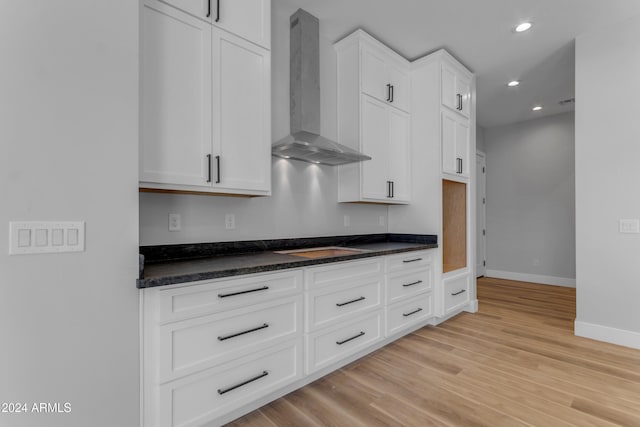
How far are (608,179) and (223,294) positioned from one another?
3.51 metres

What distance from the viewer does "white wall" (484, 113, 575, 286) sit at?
16.9 feet

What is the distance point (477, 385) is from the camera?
2.11 m

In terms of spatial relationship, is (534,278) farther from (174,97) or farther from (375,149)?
(174,97)

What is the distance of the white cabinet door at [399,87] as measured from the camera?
3.25 metres

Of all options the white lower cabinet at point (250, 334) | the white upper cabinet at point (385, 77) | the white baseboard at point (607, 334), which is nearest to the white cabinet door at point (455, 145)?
the white upper cabinet at point (385, 77)

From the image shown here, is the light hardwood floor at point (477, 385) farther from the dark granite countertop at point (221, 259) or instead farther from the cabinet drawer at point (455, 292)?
the dark granite countertop at point (221, 259)

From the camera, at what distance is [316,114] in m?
2.71

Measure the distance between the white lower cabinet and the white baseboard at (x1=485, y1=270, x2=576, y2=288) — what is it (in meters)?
4.22

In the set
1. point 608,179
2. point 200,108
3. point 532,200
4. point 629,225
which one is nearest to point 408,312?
point 629,225

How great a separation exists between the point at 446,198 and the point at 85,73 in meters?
3.78

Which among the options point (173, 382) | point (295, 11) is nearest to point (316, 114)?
point (295, 11)

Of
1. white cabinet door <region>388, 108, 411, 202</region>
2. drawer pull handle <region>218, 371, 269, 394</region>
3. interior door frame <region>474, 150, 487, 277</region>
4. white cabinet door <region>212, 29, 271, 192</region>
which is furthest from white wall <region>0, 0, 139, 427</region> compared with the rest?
interior door frame <region>474, 150, 487, 277</region>

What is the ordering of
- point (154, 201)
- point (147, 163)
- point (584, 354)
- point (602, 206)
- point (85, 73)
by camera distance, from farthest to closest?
point (602, 206) < point (584, 354) < point (154, 201) < point (147, 163) < point (85, 73)

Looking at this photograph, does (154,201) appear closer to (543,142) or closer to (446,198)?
(446,198)
